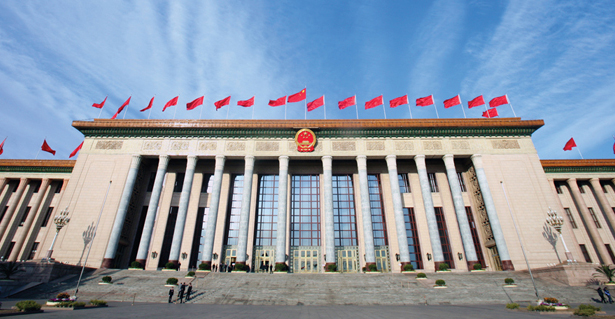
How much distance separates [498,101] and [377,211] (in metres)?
18.6

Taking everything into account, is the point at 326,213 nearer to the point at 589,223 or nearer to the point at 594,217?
the point at 589,223

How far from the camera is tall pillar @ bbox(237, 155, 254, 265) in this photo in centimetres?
3150

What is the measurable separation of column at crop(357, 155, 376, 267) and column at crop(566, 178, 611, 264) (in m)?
27.8

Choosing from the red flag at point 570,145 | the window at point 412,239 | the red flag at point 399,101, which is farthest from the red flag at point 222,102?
the red flag at point 570,145

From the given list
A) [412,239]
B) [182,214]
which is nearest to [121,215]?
[182,214]

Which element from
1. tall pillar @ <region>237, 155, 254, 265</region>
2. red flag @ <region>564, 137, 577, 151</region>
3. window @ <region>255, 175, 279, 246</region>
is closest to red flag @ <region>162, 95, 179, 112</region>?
tall pillar @ <region>237, 155, 254, 265</region>

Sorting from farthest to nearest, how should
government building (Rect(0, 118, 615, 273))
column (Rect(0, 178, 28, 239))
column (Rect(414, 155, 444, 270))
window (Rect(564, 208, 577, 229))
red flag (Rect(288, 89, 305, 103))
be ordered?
column (Rect(0, 178, 28, 239)), window (Rect(564, 208, 577, 229)), red flag (Rect(288, 89, 305, 103)), government building (Rect(0, 118, 615, 273)), column (Rect(414, 155, 444, 270))

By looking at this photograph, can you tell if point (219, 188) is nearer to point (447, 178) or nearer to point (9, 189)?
point (447, 178)

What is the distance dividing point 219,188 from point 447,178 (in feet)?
90.0

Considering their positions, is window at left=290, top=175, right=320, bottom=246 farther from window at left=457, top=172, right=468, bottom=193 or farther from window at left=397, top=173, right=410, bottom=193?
window at left=457, top=172, right=468, bottom=193

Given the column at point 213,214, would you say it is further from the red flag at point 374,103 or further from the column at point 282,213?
the red flag at point 374,103

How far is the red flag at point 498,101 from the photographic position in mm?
34438

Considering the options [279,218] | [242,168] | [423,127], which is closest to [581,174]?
[423,127]

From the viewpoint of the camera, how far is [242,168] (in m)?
38.2
